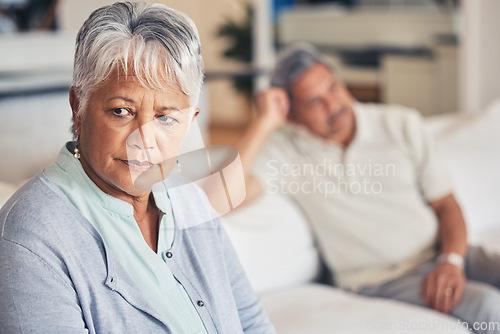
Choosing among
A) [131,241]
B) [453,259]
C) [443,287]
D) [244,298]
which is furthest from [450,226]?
[131,241]

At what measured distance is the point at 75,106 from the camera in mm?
821

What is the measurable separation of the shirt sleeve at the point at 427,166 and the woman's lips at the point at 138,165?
1214 millimetres

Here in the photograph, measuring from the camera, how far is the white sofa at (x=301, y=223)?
1.52 m

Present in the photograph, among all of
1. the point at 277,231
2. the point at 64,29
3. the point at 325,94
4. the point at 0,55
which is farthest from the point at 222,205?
the point at 64,29

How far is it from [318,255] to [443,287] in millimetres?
381

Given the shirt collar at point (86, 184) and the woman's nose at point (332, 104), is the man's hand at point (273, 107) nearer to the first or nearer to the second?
the woman's nose at point (332, 104)

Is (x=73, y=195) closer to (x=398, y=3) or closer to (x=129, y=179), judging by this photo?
(x=129, y=179)

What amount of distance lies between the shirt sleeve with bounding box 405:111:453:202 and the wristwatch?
0.61ft

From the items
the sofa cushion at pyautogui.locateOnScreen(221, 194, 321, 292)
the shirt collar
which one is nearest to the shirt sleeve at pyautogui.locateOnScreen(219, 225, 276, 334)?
the shirt collar

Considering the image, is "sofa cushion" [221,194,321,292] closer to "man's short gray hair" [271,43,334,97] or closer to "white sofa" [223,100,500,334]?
"white sofa" [223,100,500,334]

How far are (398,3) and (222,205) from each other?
3284 mm

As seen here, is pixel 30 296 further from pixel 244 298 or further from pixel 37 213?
pixel 244 298

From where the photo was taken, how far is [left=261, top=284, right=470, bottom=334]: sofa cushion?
1.48 m

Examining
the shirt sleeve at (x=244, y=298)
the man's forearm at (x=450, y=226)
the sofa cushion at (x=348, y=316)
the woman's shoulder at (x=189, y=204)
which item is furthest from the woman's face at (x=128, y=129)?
the man's forearm at (x=450, y=226)
